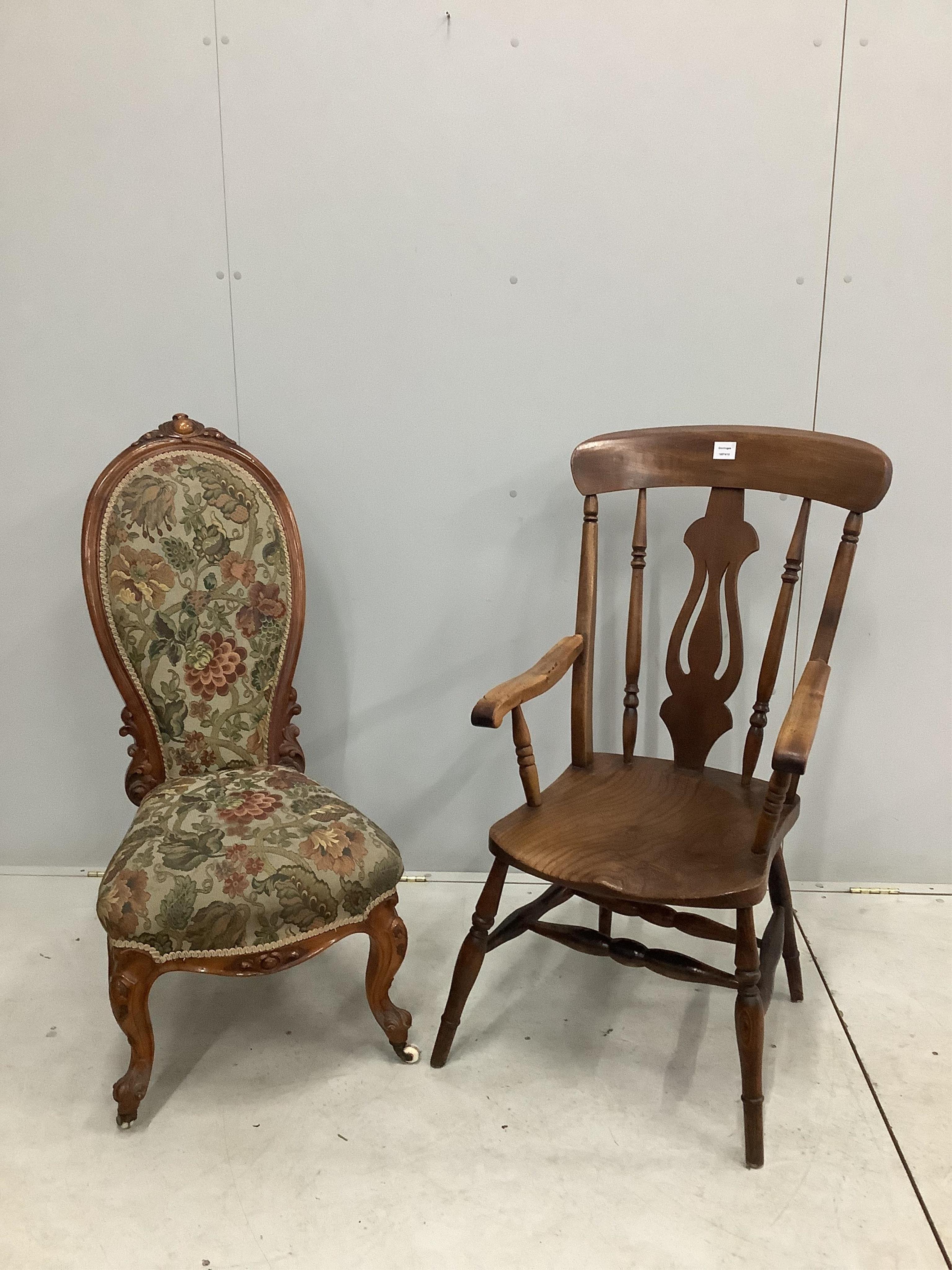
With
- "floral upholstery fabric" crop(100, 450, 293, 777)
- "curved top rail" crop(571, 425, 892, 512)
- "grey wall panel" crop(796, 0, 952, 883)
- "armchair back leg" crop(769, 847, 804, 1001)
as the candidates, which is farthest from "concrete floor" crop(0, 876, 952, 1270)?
"curved top rail" crop(571, 425, 892, 512)

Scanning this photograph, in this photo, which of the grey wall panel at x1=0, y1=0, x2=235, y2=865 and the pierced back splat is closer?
the pierced back splat

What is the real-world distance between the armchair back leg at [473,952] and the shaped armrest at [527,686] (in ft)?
0.84

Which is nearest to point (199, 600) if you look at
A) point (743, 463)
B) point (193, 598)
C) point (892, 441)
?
point (193, 598)

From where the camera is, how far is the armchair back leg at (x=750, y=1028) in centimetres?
139

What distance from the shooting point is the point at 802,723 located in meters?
1.32

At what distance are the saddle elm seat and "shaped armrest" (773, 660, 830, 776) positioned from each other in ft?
0.63

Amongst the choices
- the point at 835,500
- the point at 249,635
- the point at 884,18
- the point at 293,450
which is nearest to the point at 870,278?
the point at 884,18

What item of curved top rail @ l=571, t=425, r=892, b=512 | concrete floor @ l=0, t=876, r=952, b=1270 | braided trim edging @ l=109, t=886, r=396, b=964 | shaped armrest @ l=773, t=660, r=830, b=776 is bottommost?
concrete floor @ l=0, t=876, r=952, b=1270

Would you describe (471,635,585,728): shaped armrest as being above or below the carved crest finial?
below

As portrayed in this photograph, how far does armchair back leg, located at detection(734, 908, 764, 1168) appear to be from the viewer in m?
1.39

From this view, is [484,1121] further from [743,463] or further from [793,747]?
[743,463]

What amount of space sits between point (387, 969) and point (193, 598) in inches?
29.8

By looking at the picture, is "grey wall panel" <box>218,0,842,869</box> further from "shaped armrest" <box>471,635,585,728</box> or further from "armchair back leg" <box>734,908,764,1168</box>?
"armchair back leg" <box>734,908,764,1168</box>

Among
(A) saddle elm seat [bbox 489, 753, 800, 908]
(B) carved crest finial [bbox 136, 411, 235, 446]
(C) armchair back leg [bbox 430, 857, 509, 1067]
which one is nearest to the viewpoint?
(A) saddle elm seat [bbox 489, 753, 800, 908]
